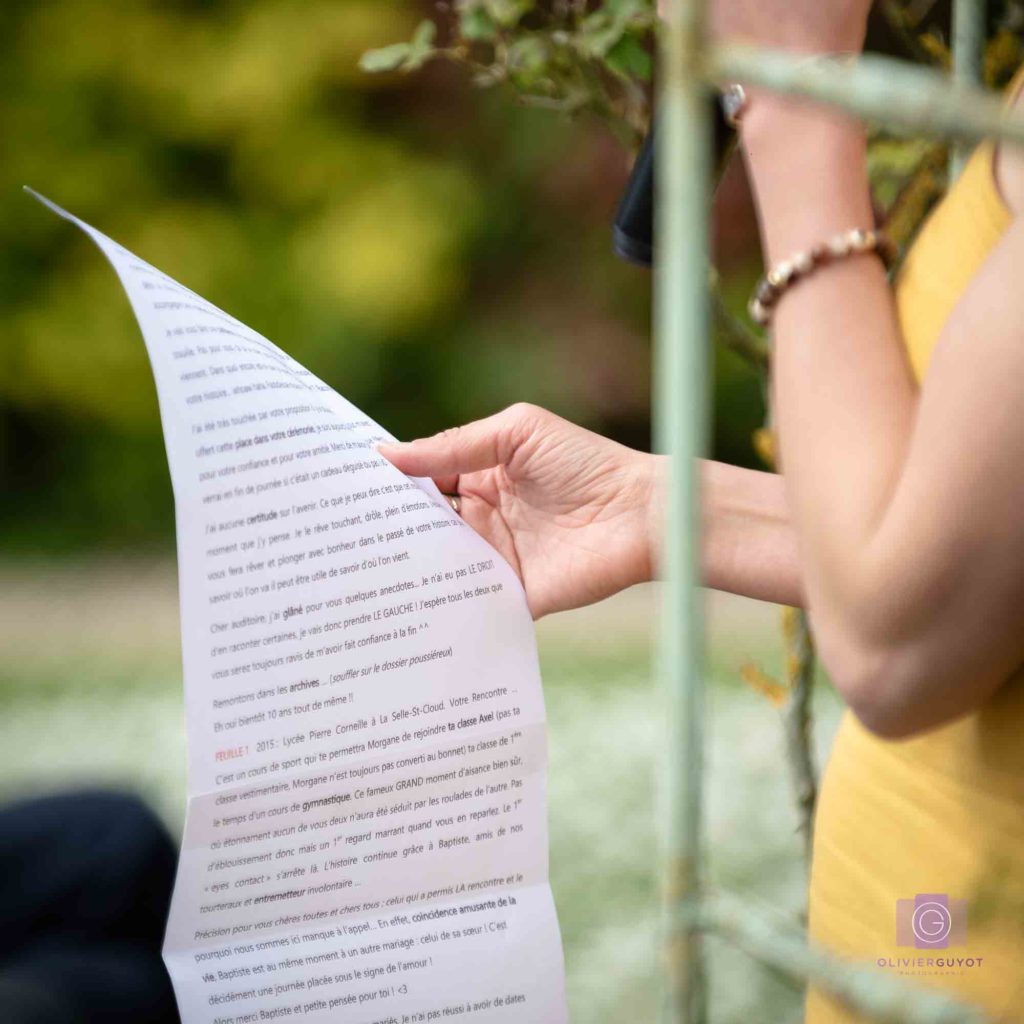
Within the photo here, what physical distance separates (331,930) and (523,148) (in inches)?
112

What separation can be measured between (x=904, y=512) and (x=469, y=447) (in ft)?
1.62

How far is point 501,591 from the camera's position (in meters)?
0.91

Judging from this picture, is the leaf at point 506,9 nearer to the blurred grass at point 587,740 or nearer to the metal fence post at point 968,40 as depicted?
the metal fence post at point 968,40

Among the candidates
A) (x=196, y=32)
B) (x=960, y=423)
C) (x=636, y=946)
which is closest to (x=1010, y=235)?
(x=960, y=423)

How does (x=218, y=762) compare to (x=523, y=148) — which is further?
(x=523, y=148)

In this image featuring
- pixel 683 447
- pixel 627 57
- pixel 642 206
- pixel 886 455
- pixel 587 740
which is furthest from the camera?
pixel 587 740

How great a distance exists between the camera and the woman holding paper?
53cm

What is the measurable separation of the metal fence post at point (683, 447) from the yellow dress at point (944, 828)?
23cm

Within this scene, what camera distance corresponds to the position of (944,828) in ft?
2.36

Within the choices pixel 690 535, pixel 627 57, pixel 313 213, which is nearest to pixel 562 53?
pixel 627 57

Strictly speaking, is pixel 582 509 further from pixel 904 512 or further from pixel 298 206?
pixel 298 206

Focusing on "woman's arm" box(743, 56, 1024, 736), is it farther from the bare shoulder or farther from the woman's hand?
the woman's hand

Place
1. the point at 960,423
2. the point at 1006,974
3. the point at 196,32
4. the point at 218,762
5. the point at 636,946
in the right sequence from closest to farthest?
the point at 960,423, the point at 1006,974, the point at 218,762, the point at 636,946, the point at 196,32

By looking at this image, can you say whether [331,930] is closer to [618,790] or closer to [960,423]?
[960,423]
